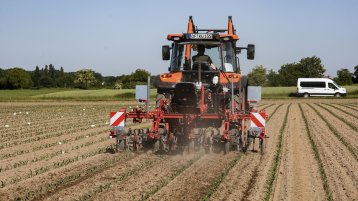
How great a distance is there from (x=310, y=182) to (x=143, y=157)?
411 cm

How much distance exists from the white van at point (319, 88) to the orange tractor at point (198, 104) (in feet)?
149

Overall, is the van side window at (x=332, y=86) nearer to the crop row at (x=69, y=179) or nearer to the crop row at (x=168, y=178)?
the crop row at (x=168, y=178)

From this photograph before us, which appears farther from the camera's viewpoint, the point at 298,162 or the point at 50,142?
the point at 50,142

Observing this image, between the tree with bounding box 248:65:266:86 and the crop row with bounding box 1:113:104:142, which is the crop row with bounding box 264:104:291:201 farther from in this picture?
the tree with bounding box 248:65:266:86

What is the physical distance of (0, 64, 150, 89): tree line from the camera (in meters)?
119

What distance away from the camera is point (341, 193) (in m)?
8.15

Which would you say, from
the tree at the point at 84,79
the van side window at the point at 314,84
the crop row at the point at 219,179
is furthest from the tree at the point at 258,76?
the crop row at the point at 219,179

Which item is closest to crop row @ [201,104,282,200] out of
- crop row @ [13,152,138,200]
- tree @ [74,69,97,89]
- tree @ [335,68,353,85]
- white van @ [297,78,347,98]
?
crop row @ [13,152,138,200]

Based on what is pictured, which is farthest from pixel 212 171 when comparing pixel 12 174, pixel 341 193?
pixel 12 174

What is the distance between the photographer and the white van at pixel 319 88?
187 feet

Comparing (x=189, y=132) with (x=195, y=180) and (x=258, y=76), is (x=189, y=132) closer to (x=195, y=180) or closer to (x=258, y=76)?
(x=195, y=180)

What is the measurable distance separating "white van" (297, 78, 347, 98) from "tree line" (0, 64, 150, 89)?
45272 millimetres

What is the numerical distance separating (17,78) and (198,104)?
113974 mm

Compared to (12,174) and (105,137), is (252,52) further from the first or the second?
(12,174)
